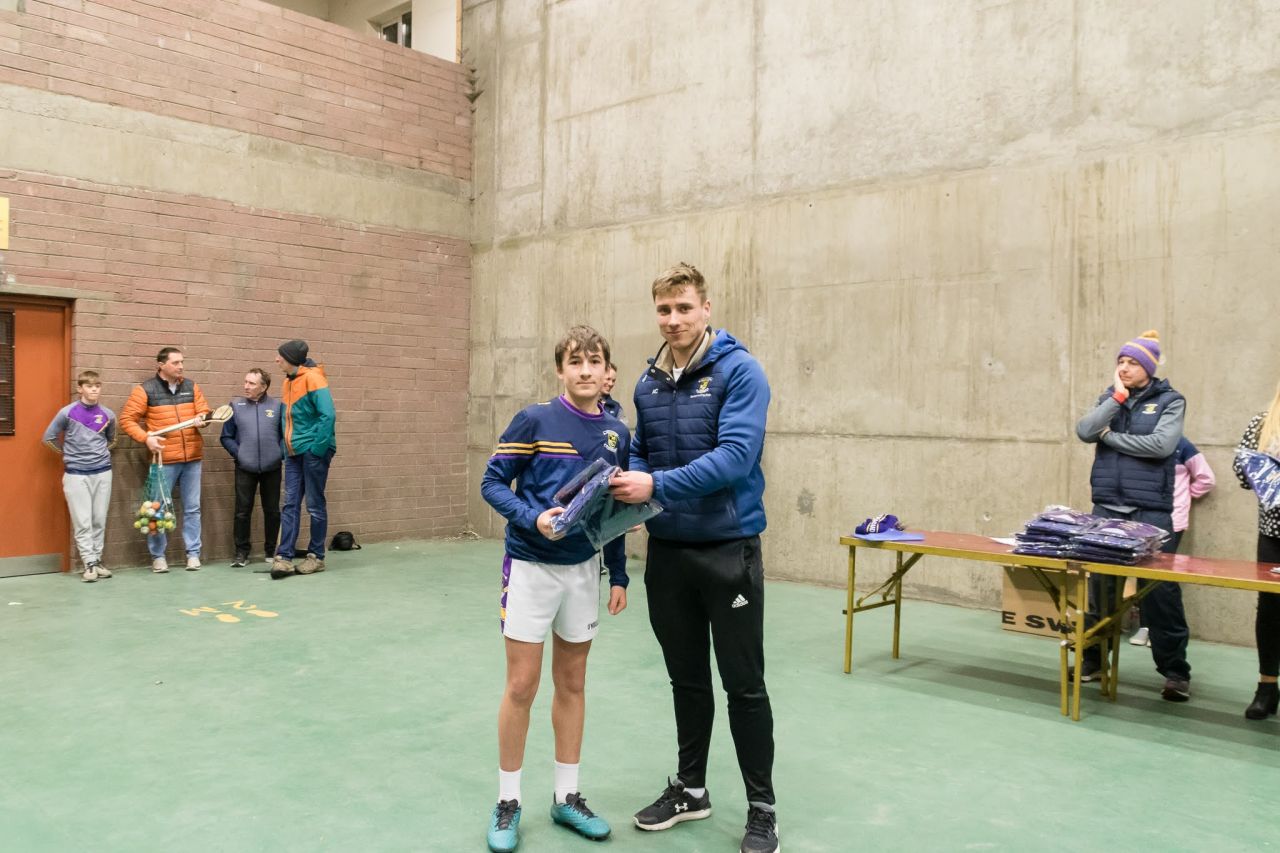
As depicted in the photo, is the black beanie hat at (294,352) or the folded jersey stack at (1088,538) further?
the black beanie hat at (294,352)

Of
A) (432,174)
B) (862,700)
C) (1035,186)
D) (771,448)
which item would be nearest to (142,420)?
(432,174)

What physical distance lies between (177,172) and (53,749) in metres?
6.14

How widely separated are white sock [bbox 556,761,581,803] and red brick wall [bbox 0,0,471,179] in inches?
300

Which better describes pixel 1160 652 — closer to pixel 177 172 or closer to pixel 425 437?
pixel 425 437

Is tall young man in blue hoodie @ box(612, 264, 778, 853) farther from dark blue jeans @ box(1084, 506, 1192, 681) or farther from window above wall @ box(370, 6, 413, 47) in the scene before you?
window above wall @ box(370, 6, 413, 47)

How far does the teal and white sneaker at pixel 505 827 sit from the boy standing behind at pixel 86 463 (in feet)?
20.0

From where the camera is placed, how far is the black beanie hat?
8055 mm

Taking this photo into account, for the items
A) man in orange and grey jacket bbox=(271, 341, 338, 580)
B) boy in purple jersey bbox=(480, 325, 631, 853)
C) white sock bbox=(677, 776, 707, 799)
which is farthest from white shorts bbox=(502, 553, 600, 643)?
man in orange and grey jacket bbox=(271, 341, 338, 580)

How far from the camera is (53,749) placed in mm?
3848

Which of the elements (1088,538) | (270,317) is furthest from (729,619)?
(270,317)

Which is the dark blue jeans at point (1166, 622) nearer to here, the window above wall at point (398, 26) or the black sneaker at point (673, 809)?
the black sneaker at point (673, 809)

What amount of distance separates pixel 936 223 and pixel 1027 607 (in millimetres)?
2913

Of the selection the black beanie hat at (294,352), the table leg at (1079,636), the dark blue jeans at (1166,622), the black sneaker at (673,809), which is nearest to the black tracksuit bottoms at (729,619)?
the black sneaker at (673,809)

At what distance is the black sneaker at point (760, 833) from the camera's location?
2930 mm
